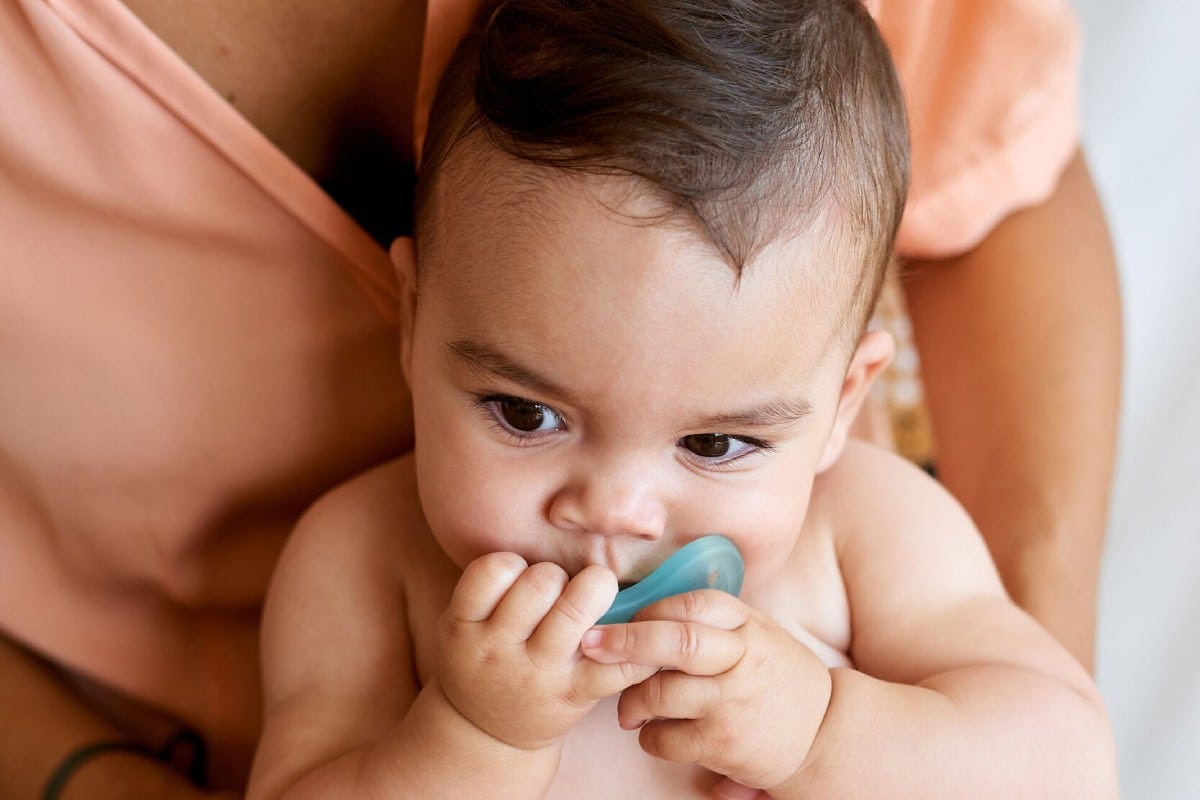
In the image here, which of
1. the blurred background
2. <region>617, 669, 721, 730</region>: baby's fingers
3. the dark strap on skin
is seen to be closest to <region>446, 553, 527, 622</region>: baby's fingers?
<region>617, 669, 721, 730</region>: baby's fingers

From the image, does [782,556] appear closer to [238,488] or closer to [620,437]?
[620,437]

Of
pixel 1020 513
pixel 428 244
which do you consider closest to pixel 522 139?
pixel 428 244

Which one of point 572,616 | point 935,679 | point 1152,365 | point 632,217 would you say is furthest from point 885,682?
point 1152,365

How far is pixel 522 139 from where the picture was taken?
29.4 inches

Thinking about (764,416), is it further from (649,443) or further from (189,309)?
(189,309)

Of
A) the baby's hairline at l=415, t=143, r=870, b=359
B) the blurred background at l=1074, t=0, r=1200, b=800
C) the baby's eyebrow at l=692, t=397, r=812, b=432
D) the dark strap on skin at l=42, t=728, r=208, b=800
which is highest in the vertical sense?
the baby's hairline at l=415, t=143, r=870, b=359

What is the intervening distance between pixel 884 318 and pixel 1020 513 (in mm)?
656

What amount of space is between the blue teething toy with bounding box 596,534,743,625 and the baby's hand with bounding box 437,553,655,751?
0.04m

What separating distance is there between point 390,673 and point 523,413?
10.4 inches

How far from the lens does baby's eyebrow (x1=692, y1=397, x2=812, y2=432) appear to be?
30.4 inches

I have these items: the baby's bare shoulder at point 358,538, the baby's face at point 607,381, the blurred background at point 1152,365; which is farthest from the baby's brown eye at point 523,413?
the blurred background at point 1152,365

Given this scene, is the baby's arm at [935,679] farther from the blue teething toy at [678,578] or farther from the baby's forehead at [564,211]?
the baby's forehead at [564,211]

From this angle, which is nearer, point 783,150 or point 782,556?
point 783,150

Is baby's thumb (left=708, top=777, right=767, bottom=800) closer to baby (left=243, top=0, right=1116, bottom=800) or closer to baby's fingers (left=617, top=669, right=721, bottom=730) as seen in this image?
baby (left=243, top=0, right=1116, bottom=800)
